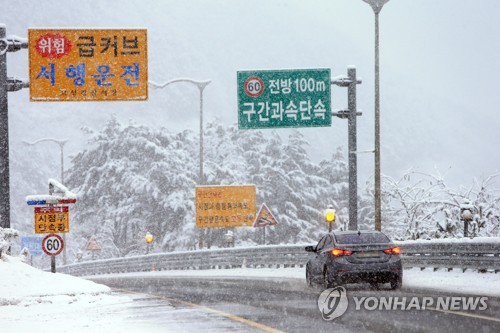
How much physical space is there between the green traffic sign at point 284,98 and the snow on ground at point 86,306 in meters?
8.50

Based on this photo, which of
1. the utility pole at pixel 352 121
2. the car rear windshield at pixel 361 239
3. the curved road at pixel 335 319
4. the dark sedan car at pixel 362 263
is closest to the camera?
the curved road at pixel 335 319

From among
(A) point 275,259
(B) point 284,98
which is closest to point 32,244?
(A) point 275,259

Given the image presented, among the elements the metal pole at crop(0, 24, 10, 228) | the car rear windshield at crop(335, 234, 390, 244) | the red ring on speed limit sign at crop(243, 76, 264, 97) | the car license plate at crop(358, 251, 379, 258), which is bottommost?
the car license plate at crop(358, 251, 379, 258)

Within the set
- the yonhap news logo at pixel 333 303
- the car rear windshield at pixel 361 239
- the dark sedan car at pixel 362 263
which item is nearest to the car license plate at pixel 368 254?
the dark sedan car at pixel 362 263

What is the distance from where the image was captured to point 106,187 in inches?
3273

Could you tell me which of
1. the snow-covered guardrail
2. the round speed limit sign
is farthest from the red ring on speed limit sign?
the round speed limit sign

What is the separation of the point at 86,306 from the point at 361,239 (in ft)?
20.6

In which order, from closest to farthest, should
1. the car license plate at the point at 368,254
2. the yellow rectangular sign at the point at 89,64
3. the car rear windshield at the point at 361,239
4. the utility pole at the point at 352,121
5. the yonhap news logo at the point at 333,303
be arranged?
the yonhap news logo at the point at 333,303, the car license plate at the point at 368,254, the car rear windshield at the point at 361,239, the yellow rectangular sign at the point at 89,64, the utility pole at the point at 352,121

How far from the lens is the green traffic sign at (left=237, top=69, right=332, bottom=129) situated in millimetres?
29656

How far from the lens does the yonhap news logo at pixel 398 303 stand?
14516 millimetres

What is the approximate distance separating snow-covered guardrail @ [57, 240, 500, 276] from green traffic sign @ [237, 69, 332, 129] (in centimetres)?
529

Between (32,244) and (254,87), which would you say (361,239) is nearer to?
(254,87)

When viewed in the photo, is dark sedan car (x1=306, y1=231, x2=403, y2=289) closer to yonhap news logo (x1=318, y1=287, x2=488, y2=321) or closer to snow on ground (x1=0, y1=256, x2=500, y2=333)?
snow on ground (x1=0, y1=256, x2=500, y2=333)

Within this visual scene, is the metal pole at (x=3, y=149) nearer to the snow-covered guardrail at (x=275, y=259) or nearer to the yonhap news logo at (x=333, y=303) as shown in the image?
the yonhap news logo at (x=333, y=303)
